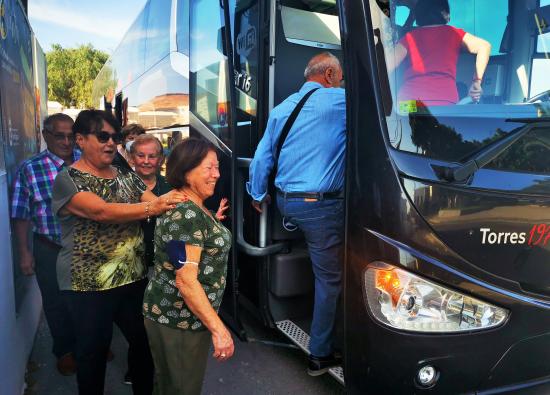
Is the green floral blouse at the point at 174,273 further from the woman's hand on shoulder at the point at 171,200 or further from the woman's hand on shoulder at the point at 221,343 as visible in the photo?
the woman's hand on shoulder at the point at 221,343

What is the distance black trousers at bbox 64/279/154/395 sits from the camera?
2162mm

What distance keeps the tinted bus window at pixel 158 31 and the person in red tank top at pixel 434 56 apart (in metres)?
3.11

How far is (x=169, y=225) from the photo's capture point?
1.73 meters

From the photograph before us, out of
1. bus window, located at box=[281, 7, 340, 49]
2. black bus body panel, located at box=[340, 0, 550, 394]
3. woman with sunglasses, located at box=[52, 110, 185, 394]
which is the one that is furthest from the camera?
bus window, located at box=[281, 7, 340, 49]

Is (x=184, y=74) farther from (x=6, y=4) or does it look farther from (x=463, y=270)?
(x=463, y=270)

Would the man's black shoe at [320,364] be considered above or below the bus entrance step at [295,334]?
below

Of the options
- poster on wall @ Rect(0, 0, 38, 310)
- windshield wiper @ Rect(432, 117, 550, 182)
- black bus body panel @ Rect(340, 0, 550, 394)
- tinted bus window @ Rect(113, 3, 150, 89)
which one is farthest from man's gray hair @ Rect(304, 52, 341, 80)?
tinted bus window @ Rect(113, 3, 150, 89)

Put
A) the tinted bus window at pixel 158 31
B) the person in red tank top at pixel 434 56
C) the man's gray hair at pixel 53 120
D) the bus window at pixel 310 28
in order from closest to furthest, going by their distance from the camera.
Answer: the person in red tank top at pixel 434 56 < the man's gray hair at pixel 53 120 < the bus window at pixel 310 28 < the tinted bus window at pixel 158 31

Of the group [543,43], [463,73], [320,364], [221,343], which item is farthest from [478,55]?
[320,364]

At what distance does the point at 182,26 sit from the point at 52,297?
8.61 feet

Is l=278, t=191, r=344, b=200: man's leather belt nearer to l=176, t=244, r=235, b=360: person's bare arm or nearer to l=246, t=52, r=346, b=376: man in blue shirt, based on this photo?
l=246, t=52, r=346, b=376: man in blue shirt

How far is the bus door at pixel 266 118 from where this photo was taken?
2.80 meters

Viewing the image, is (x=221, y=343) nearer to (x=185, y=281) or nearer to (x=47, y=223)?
(x=185, y=281)

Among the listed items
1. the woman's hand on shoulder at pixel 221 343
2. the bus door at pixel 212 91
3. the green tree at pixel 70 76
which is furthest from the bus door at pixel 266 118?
the green tree at pixel 70 76
